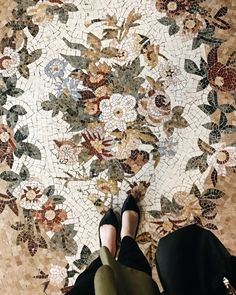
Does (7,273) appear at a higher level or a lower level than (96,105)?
lower

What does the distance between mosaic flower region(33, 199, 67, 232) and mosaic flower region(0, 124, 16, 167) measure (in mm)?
171

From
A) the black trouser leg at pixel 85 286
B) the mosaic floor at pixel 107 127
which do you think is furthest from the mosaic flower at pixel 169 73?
the black trouser leg at pixel 85 286

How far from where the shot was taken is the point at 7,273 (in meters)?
1.52

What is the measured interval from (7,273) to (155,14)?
897 mm

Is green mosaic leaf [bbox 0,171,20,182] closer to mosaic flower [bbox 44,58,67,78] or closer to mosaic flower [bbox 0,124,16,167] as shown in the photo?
mosaic flower [bbox 0,124,16,167]

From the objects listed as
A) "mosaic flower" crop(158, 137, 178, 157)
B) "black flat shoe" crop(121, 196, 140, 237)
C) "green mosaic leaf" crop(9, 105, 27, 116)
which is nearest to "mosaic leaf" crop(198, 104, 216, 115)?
"mosaic flower" crop(158, 137, 178, 157)

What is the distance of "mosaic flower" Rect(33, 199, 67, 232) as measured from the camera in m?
1.54

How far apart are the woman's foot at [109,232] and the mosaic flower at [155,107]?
0.31 m

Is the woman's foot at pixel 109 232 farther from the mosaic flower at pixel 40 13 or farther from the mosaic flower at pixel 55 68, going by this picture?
the mosaic flower at pixel 40 13

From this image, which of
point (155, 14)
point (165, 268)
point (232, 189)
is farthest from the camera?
point (155, 14)

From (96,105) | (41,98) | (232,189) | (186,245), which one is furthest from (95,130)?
(186,245)

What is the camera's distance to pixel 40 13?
5.38 ft

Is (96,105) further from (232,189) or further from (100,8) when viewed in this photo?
(232,189)

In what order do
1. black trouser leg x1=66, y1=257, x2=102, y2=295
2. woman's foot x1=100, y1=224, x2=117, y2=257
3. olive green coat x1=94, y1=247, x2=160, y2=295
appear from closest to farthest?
olive green coat x1=94, y1=247, x2=160, y2=295 < black trouser leg x1=66, y1=257, x2=102, y2=295 < woman's foot x1=100, y1=224, x2=117, y2=257
